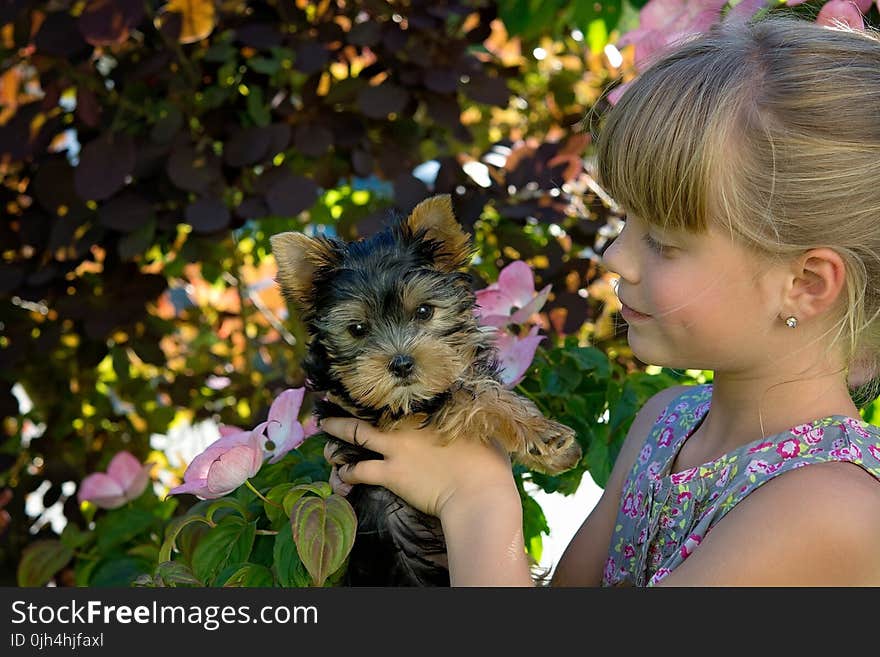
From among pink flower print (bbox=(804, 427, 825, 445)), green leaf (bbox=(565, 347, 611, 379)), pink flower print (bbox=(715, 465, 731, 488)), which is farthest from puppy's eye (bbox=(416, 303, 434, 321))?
pink flower print (bbox=(804, 427, 825, 445))

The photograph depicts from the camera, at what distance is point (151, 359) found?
12.9 feet

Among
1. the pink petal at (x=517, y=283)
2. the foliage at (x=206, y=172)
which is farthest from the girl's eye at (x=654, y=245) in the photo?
the foliage at (x=206, y=172)

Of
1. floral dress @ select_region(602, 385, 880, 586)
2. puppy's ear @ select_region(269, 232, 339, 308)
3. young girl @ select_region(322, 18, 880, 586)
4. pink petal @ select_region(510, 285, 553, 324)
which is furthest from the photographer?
pink petal @ select_region(510, 285, 553, 324)

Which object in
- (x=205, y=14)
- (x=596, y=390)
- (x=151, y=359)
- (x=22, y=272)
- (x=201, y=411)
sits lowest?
(x=201, y=411)

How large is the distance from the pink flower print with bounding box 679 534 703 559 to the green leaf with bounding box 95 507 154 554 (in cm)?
160

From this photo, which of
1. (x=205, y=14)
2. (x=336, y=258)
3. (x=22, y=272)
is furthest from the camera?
(x=22, y=272)

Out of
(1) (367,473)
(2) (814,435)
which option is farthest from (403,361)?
(2) (814,435)

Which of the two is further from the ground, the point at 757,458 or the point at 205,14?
the point at 205,14

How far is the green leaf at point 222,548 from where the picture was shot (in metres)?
2.07

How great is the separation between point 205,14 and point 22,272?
1.09 m

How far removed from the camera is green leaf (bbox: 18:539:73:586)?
3021 millimetres

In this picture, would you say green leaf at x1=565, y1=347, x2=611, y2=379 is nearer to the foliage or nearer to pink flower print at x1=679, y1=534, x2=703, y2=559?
the foliage

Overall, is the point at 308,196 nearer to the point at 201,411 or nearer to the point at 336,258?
the point at 336,258

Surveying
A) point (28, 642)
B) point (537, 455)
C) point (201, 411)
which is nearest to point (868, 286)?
point (537, 455)
